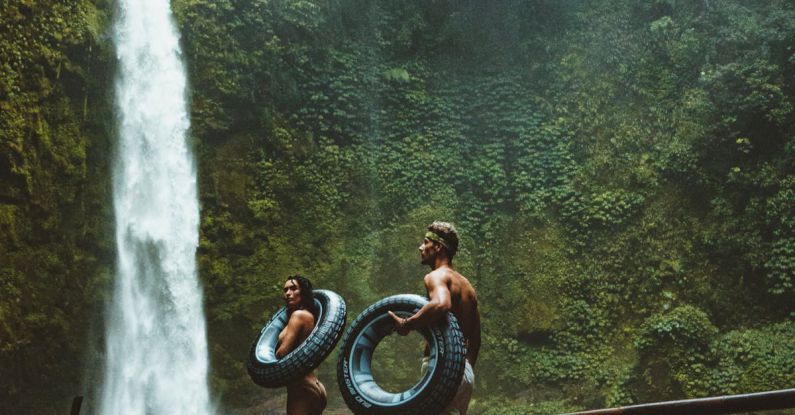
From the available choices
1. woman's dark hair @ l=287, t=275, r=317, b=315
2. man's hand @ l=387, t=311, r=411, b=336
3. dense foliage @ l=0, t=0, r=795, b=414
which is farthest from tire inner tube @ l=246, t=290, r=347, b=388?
dense foliage @ l=0, t=0, r=795, b=414

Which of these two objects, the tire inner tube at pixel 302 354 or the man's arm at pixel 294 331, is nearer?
the tire inner tube at pixel 302 354

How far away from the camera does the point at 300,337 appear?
4.68m

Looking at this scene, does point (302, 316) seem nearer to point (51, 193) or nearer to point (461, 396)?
point (461, 396)

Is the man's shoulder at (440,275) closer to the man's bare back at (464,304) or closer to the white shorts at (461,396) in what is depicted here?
the man's bare back at (464,304)

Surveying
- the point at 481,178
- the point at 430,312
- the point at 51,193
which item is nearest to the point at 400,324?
the point at 430,312

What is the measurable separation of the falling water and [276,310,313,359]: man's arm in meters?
7.98

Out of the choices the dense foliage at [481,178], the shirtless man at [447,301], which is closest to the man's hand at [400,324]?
the shirtless man at [447,301]

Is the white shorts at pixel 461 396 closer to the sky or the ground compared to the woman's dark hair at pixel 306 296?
closer to the ground

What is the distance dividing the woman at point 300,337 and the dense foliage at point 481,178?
793 cm

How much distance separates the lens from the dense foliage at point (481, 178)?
11328 mm

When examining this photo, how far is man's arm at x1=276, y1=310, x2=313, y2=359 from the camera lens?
4663 millimetres

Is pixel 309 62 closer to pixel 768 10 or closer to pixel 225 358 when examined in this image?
pixel 225 358

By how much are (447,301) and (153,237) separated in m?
10.2

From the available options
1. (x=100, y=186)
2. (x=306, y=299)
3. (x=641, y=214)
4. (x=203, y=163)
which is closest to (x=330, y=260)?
(x=203, y=163)
